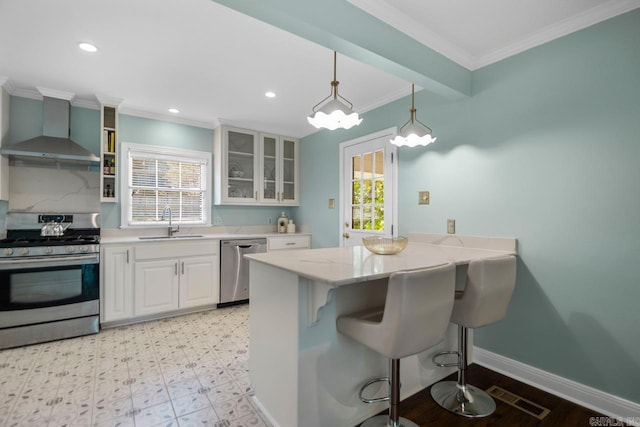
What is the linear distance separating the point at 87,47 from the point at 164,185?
183 centimetres

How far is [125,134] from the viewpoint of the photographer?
3.50 metres

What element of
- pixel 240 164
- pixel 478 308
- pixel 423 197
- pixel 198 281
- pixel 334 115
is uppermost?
pixel 240 164

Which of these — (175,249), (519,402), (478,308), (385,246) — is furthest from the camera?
(175,249)

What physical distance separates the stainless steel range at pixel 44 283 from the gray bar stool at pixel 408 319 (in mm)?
2817

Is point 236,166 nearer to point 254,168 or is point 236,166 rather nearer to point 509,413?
point 254,168

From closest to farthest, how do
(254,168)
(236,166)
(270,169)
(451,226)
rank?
(451,226) → (236,166) → (254,168) → (270,169)

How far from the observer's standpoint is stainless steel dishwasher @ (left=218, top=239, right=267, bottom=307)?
366 centimetres

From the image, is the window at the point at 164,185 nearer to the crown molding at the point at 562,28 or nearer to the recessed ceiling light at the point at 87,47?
the recessed ceiling light at the point at 87,47

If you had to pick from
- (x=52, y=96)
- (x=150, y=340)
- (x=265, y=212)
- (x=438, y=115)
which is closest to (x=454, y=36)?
(x=438, y=115)

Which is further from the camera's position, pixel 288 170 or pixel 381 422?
pixel 288 170

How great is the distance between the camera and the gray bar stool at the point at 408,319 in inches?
49.0

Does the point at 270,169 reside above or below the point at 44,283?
above

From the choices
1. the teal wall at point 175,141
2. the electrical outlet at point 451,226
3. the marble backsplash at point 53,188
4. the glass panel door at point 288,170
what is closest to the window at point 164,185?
the teal wall at point 175,141

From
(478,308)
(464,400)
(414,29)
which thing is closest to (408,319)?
(478,308)
